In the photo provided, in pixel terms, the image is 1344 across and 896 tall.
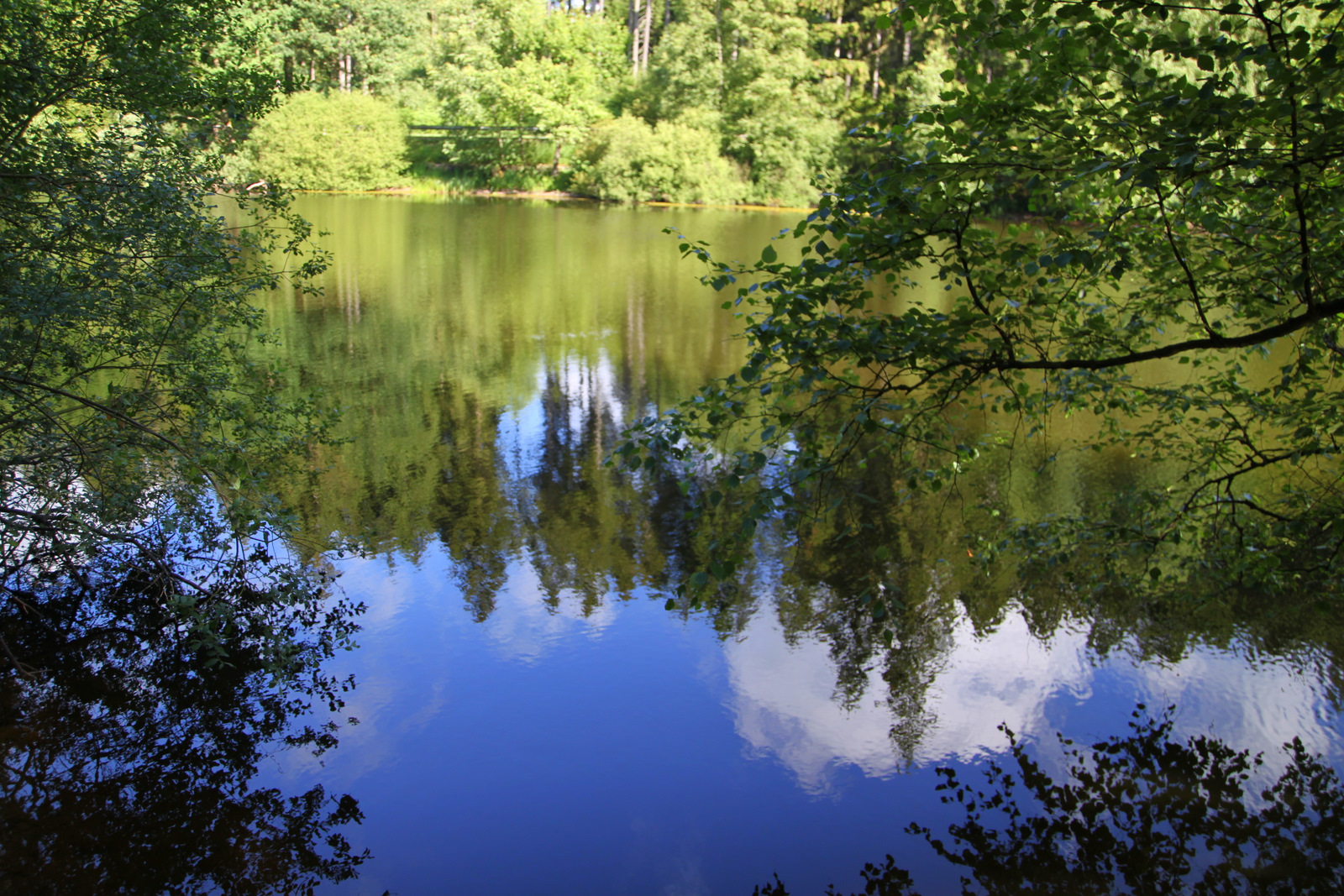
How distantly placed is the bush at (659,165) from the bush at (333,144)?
29.5 feet

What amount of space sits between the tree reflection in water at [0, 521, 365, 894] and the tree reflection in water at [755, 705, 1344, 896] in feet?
9.15

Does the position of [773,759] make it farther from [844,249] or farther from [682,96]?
[682,96]

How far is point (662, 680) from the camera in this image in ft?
22.4

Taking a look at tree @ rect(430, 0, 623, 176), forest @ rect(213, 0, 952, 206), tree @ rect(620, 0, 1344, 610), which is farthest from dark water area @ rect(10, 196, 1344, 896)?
tree @ rect(430, 0, 623, 176)

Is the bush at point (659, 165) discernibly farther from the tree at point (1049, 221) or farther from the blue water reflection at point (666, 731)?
the tree at point (1049, 221)

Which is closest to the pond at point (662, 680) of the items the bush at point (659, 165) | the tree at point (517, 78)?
the bush at point (659, 165)

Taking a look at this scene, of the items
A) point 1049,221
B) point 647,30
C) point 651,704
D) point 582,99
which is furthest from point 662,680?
point 647,30

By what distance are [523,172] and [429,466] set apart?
35.8 metres

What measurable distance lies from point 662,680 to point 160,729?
319cm

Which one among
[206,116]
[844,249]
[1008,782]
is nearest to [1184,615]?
[1008,782]

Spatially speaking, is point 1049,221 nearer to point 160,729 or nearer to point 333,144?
point 160,729

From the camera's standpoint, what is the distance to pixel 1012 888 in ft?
16.1

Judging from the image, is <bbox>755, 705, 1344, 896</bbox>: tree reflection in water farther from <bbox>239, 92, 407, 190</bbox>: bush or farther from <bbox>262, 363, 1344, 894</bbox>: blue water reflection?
<bbox>239, 92, 407, 190</bbox>: bush

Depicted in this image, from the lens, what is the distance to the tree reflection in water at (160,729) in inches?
193
